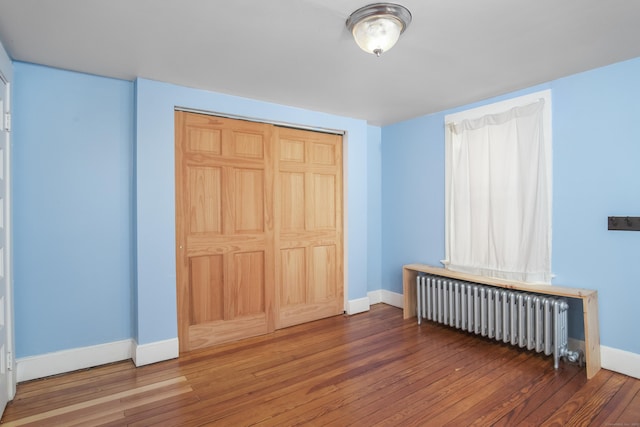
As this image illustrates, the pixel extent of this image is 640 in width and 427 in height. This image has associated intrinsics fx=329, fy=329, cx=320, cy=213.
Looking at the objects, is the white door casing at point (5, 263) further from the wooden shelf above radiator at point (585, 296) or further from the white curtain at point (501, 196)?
the white curtain at point (501, 196)

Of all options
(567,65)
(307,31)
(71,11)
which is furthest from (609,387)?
(71,11)

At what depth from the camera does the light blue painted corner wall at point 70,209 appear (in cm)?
246

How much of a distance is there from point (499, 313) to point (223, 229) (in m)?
2.71

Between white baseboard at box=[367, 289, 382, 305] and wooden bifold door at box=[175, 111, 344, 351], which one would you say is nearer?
wooden bifold door at box=[175, 111, 344, 351]

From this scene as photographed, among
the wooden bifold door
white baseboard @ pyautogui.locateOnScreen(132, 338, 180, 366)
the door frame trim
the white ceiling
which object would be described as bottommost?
white baseboard @ pyautogui.locateOnScreen(132, 338, 180, 366)

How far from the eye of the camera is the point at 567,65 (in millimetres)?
2562

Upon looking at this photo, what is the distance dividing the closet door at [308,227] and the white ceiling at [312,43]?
80cm

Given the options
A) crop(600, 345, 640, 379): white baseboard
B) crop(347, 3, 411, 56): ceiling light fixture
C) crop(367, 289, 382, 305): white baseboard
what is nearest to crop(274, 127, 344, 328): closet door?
crop(367, 289, 382, 305): white baseboard

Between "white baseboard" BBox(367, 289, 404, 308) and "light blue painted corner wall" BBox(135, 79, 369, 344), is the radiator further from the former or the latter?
"light blue painted corner wall" BBox(135, 79, 369, 344)

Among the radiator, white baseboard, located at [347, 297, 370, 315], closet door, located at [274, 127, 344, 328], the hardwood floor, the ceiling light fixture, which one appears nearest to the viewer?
the ceiling light fixture

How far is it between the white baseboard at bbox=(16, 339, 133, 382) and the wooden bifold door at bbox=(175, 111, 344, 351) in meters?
0.48

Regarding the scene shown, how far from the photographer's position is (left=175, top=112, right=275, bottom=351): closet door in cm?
302

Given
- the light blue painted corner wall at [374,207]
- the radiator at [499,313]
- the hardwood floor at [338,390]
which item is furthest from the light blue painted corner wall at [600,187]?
the light blue painted corner wall at [374,207]

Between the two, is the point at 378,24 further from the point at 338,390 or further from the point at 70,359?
the point at 70,359
